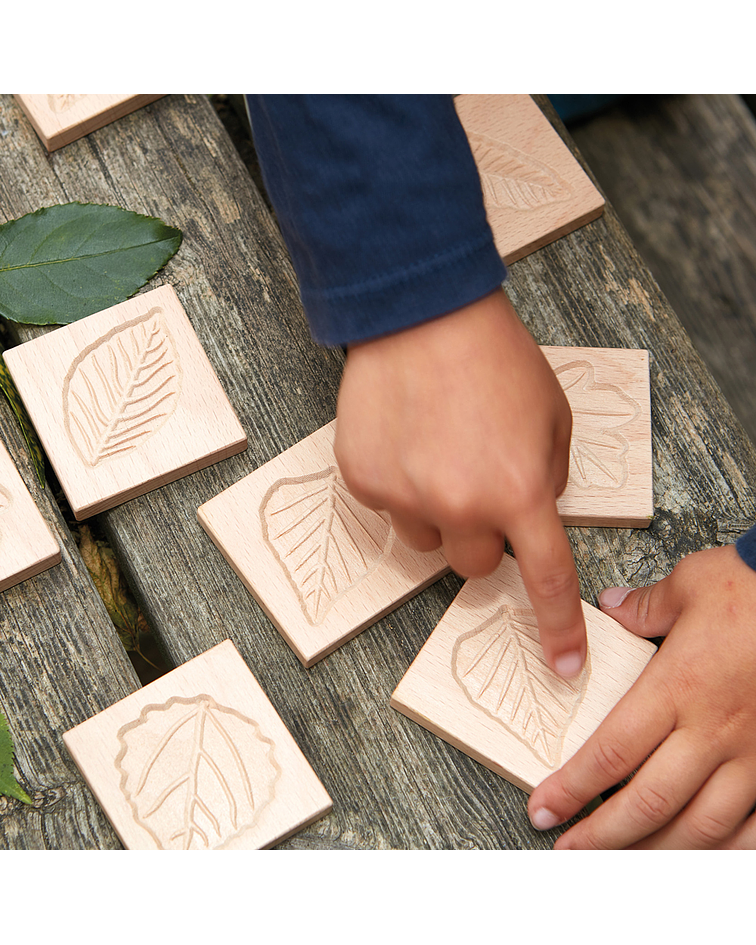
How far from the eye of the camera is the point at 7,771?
0.76m

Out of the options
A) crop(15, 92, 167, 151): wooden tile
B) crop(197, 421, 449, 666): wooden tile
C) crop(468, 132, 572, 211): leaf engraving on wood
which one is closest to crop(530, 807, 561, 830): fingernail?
crop(197, 421, 449, 666): wooden tile

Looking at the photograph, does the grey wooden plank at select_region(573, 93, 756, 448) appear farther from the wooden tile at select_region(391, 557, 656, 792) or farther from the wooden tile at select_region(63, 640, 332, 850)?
the wooden tile at select_region(63, 640, 332, 850)

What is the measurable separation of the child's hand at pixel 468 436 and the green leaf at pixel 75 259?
1.12 feet

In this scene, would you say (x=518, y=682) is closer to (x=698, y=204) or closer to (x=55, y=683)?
(x=55, y=683)

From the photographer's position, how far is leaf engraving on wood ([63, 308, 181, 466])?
85cm

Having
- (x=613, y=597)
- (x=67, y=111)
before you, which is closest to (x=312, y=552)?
(x=613, y=597)

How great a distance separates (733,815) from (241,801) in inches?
19.0

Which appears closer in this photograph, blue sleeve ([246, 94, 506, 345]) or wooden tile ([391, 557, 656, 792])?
blue sleeve ([246, 94, 506, 345])

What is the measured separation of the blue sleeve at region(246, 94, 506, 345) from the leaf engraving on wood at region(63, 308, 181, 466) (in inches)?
10.0

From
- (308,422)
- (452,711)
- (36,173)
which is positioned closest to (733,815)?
(452,711)

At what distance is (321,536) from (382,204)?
35 centimetres

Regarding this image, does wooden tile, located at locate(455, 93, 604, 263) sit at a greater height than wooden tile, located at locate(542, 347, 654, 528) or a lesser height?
greater

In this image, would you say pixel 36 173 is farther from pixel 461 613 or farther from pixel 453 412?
pixel 461 613

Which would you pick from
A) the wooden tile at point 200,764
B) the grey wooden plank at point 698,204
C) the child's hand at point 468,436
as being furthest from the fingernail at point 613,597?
the grey wooden plank at point 698,204
